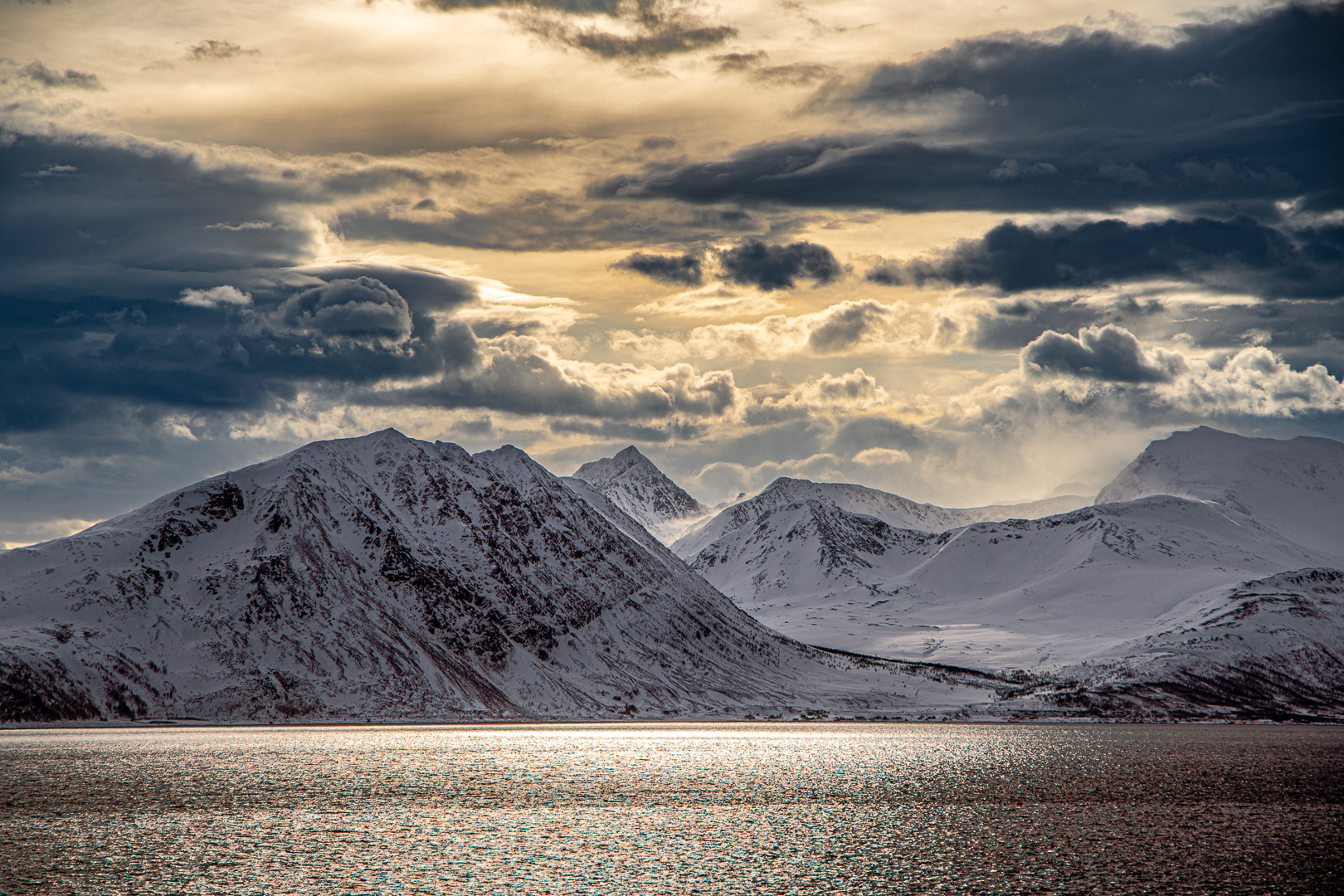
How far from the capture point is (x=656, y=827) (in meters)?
104

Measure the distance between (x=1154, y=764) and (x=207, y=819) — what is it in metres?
137

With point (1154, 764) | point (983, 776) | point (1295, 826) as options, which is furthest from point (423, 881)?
point (1154, 764)

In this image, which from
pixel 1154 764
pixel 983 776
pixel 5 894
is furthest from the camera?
pixel 1154 764

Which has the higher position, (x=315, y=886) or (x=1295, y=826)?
(x=315, y=886)

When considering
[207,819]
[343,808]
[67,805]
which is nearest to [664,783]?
[343,808]

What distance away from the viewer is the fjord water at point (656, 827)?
3061 inches

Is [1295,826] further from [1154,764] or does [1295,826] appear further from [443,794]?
[443,794]

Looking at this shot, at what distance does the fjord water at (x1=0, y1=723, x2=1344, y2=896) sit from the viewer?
77750 millimetres

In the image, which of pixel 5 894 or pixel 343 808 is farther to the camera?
pixel 343 808

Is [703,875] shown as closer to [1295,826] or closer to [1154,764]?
[1295,826]

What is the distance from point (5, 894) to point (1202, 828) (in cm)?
9539

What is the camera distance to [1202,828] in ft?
335

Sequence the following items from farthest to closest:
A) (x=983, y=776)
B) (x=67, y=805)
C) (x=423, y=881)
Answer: (x=983, y=776)
(x=67, y=805)
(x=423, y=881)

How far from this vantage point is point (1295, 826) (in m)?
102
